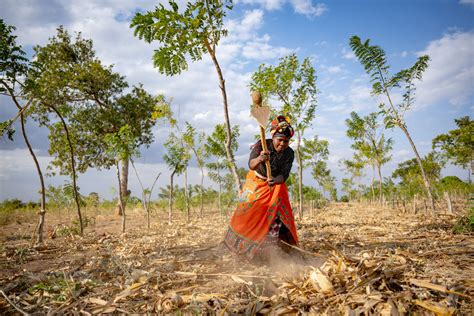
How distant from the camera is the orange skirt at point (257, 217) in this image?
11.7 ft

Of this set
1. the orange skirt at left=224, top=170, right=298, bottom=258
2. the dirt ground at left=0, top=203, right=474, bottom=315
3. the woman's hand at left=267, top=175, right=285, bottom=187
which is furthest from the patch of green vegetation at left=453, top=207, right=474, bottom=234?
the woman's hand at left=267, top=175, right=285, bottom=187

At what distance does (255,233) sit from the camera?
3.57 m

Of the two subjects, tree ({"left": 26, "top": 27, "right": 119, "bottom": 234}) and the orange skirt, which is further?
tree ({"left": 26, "top": 27, "right": 119, "bottom": 234})

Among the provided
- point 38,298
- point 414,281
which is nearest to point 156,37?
point 38,298

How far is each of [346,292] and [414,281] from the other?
49 cm

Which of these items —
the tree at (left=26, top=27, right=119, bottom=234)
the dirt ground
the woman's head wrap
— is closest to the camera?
the dirt ground

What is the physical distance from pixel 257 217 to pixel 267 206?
0.66ft

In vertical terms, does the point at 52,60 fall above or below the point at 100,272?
above

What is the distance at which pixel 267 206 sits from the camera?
3.63 metres

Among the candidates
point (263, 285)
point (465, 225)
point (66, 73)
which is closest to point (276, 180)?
point (263, 285)

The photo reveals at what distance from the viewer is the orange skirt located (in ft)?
11.7

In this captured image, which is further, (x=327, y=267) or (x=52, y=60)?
(x=52, y=60)

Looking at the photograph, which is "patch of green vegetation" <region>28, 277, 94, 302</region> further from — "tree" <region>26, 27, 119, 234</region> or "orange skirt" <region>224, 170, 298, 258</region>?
"tree" <region>26, 27, 119, 234</region>

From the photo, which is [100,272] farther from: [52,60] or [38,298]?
[52,60]
